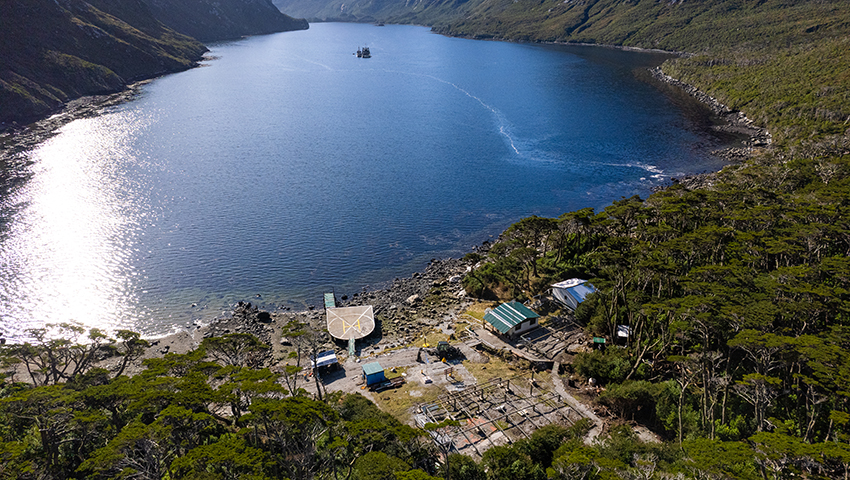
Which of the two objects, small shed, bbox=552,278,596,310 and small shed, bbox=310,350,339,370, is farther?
small shed, bbox=552,278,596,310

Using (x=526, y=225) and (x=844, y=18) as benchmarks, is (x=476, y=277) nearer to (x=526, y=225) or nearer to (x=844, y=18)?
(x=526, y=225)

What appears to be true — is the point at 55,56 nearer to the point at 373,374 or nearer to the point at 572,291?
the point at 373,374

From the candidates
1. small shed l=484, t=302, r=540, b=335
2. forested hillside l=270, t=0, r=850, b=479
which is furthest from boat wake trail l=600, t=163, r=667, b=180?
small shed l=484, t=302, r=540, b=335

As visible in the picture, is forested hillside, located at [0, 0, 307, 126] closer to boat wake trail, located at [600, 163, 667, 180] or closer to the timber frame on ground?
the timber frame on ground

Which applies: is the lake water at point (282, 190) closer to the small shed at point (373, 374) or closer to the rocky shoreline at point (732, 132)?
the rocky shoreline at point (732, 132)

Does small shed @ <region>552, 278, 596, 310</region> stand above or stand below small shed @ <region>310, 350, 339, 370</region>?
above

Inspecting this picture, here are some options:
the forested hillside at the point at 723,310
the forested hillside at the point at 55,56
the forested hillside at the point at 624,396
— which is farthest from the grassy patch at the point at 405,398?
the forested hillside at the point at 55,56

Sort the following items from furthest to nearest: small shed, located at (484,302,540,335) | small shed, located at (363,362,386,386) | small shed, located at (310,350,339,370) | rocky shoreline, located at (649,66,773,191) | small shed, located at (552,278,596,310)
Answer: rocky shoreline, located at (649,66,773,191) → small shed, located at (552,278,596,310) → small shed, located at (484,302,540,335) → small shed, located at (310,350,339,370) → small shed, located at (363,362,386,386)
